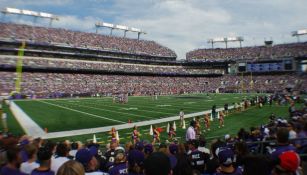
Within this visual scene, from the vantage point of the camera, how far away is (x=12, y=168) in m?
4.45

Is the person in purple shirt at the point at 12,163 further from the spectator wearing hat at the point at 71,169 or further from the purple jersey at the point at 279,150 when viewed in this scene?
the purple jersey at the point at 279,150

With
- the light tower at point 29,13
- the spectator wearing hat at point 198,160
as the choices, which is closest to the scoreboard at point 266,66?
the light tower at point 29,13

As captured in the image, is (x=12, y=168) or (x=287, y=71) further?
(x=287, y=71)

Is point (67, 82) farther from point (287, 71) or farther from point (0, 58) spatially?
point (287, 71)

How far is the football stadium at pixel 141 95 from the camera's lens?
5.65m

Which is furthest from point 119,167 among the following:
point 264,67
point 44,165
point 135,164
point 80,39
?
point 264,67

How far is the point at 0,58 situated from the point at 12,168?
67.1 meters

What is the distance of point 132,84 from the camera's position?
76688mm

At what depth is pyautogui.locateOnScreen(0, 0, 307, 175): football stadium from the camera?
5.65m

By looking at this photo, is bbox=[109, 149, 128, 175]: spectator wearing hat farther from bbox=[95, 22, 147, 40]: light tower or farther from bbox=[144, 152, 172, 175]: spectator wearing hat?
bbox=[95, 22, 147, 40]: light tower

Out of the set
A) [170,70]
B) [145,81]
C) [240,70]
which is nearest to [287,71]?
[240,70]

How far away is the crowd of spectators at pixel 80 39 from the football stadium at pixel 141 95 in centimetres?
34

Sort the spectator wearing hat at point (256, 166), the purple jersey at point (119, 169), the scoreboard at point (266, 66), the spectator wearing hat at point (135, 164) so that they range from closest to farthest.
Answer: the spectator wearing hat at point (256, 166), the spectator wearing hat at point (135, 164), the purple jersey at point (119, 169), the scoreboard at point (266, 66)

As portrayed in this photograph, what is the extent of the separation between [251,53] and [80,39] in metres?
55.5
